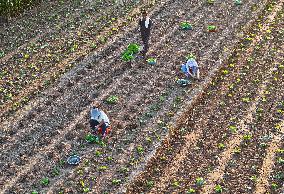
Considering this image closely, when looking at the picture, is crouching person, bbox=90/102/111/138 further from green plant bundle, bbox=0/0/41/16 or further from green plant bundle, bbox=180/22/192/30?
green plant bundle, bbox=0/0/41/16

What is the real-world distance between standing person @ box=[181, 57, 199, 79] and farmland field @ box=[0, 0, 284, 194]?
221 mm

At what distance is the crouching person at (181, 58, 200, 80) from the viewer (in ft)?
46.0

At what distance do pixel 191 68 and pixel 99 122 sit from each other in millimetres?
3481

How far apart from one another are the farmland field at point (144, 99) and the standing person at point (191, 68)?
0.22 metres

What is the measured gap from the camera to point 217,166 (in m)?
11.2

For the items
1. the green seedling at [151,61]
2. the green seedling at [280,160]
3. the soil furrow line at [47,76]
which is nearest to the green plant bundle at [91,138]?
the soil furrow line at [47,76]

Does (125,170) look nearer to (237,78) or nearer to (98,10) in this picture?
(237,78)

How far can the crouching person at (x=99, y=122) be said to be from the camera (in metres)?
11.9

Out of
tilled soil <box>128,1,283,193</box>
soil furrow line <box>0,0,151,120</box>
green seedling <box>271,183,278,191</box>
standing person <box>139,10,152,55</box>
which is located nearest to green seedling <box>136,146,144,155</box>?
tilled soil <box>128,1,283,193</box>

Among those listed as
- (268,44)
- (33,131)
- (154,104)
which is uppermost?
(33,131)

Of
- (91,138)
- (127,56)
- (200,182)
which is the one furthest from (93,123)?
(127,56)

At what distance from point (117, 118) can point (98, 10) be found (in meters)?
7.02

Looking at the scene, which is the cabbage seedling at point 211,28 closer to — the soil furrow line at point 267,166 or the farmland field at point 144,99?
the farmland field at point 144,99

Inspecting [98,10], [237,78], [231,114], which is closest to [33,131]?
[231,114]
